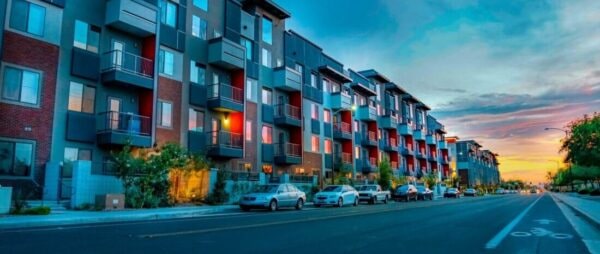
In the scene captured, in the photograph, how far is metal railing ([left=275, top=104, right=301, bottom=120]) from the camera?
135 feet

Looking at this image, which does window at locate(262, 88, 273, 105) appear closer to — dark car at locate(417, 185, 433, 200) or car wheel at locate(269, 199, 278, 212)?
car wheel at locate(269, 199, 278, 212)

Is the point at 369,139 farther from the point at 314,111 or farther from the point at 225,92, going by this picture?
the point at 225,92

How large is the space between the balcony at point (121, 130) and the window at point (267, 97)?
546 inches

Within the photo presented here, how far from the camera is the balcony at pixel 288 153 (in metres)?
40.1

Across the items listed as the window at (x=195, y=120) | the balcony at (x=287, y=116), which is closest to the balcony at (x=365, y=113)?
the balcony at (x=287, y=116)

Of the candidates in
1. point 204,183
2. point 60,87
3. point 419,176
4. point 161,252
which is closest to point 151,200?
point 204,183

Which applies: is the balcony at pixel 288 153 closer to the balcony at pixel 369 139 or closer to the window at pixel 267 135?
the window at pixel 267 135

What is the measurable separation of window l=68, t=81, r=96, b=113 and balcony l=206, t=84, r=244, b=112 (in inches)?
335

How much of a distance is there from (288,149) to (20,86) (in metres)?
22.3

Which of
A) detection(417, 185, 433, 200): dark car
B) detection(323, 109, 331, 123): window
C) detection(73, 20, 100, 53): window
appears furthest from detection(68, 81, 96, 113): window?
detection(417, 185, 433, 200): dark car

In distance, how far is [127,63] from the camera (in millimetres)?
27438

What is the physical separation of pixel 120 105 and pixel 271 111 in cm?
1500

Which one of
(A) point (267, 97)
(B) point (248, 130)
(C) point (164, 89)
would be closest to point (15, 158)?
(C) point (164, 89)

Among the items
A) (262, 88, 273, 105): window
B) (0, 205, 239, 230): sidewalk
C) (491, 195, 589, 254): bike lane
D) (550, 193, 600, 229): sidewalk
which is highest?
(262, 88, 273, 105): window
